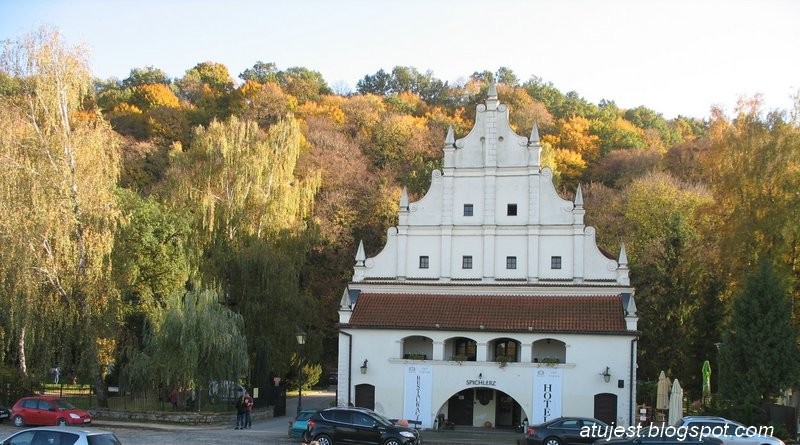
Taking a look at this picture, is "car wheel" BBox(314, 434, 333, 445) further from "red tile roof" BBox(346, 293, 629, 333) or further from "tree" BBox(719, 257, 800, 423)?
"tree" BBox(719, 257, 800, 423)

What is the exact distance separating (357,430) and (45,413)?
12750 millimetres

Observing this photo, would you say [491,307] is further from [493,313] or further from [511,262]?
[511,262]

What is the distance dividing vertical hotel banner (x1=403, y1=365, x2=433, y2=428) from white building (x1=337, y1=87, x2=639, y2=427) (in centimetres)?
4

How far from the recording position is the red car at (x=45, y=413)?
3228 cm

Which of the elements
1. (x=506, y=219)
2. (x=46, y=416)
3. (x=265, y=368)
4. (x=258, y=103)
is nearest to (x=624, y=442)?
(x=506, y=219)

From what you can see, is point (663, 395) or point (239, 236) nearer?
point (663, 395)

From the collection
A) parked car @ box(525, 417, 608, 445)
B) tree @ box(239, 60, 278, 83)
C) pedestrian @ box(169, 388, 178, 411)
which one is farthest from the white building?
tree @ box(239, 60, 278, 83)

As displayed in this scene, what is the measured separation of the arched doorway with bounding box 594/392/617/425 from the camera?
35156 millimetres

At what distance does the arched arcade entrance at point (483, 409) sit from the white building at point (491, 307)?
0.16 ft

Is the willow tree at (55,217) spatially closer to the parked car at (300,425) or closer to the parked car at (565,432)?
the parked car at (300,425)

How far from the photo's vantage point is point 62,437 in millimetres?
20188

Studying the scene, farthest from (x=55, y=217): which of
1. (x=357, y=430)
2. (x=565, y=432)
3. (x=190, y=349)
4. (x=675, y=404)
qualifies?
(x=675, y=404)

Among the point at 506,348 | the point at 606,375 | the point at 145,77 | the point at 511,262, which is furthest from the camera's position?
the point at 145,77

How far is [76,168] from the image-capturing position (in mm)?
37438
